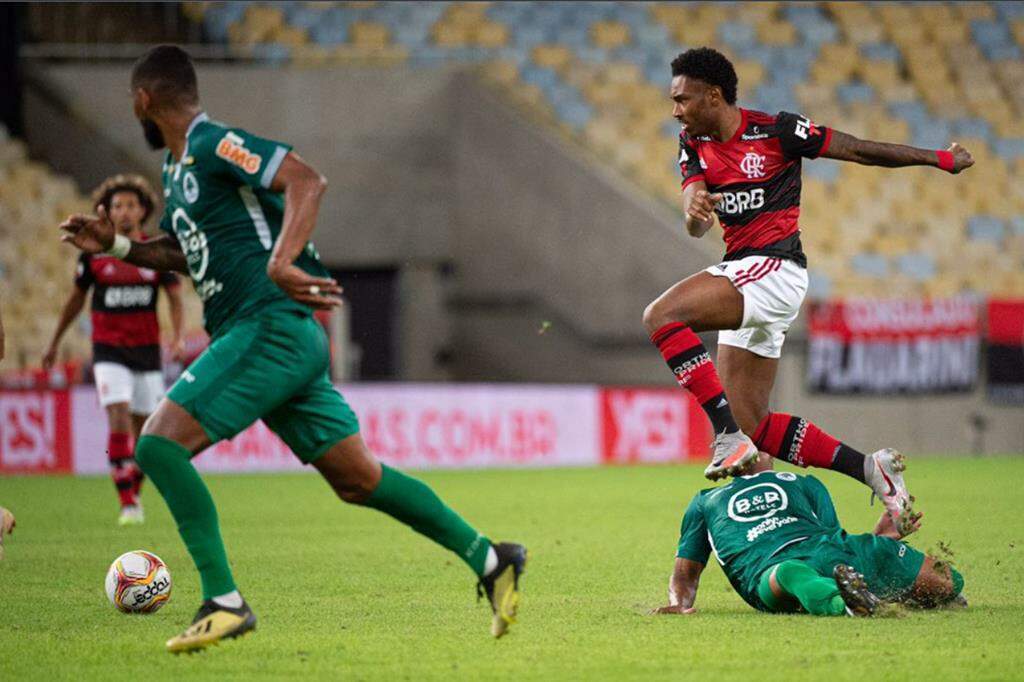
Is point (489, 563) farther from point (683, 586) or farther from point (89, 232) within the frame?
point (89, 232)

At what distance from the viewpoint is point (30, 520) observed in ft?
38.4

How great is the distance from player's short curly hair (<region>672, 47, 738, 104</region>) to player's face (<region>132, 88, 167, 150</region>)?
8.31 feet

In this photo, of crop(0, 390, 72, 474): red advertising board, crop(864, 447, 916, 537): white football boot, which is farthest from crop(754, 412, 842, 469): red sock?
crop(0, 390, 72, 474): red advertising board

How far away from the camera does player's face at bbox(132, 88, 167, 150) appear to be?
227 inches

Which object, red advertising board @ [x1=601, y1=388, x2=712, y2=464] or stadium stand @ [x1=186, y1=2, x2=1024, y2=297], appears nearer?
red advertising board @ [x1=601, y1=388, x2=712, y2=464]

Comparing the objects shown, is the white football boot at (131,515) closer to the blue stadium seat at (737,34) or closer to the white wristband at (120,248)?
the white wristband at (120,248)

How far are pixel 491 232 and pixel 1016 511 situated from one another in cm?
1188

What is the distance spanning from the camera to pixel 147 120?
19.2 ft

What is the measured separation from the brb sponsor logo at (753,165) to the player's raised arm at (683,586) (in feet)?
6.14

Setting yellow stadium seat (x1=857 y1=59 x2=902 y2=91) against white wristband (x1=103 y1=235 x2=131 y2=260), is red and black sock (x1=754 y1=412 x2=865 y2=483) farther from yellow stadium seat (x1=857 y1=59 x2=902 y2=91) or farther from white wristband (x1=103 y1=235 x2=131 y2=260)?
yellow stadium seat (x1=857 y1=59 x2=902 y2=91)

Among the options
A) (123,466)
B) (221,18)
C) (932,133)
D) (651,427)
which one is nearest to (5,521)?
(123,466)

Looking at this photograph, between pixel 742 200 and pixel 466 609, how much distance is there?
2272 mm

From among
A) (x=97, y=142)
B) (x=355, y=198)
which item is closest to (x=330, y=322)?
(x=355, y=198)

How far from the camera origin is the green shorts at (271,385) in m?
5.51
